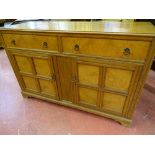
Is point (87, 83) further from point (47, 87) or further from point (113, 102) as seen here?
point (47, 87)

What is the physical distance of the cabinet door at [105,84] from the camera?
1.10 m

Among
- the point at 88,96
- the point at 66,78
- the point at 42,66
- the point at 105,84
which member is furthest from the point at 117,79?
the point at 42,66

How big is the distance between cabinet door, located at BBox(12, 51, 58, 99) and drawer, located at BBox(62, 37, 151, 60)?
271mm

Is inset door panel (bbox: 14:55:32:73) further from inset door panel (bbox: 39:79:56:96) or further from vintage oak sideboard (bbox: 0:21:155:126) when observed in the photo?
inset door panel (bbox: 39:79:56:96)

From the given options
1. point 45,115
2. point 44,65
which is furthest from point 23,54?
point 45,115

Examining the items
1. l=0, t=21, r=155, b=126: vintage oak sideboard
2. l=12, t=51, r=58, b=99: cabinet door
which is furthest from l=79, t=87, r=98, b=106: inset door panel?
l=12, t=51, r=58, b=99: cabinet door

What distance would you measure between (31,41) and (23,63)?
1.07 ft

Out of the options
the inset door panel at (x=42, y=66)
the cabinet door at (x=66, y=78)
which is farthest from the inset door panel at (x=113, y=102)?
the inset door panel at (x=42, y=66)

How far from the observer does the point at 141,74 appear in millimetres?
1039

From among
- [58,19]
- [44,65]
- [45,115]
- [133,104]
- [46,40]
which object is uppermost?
[58,19]

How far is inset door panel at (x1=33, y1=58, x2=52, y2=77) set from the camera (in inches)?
53.1

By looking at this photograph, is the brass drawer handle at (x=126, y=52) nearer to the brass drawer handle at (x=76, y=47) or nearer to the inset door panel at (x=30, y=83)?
the brass drawer handle at (x=76, y=47)
